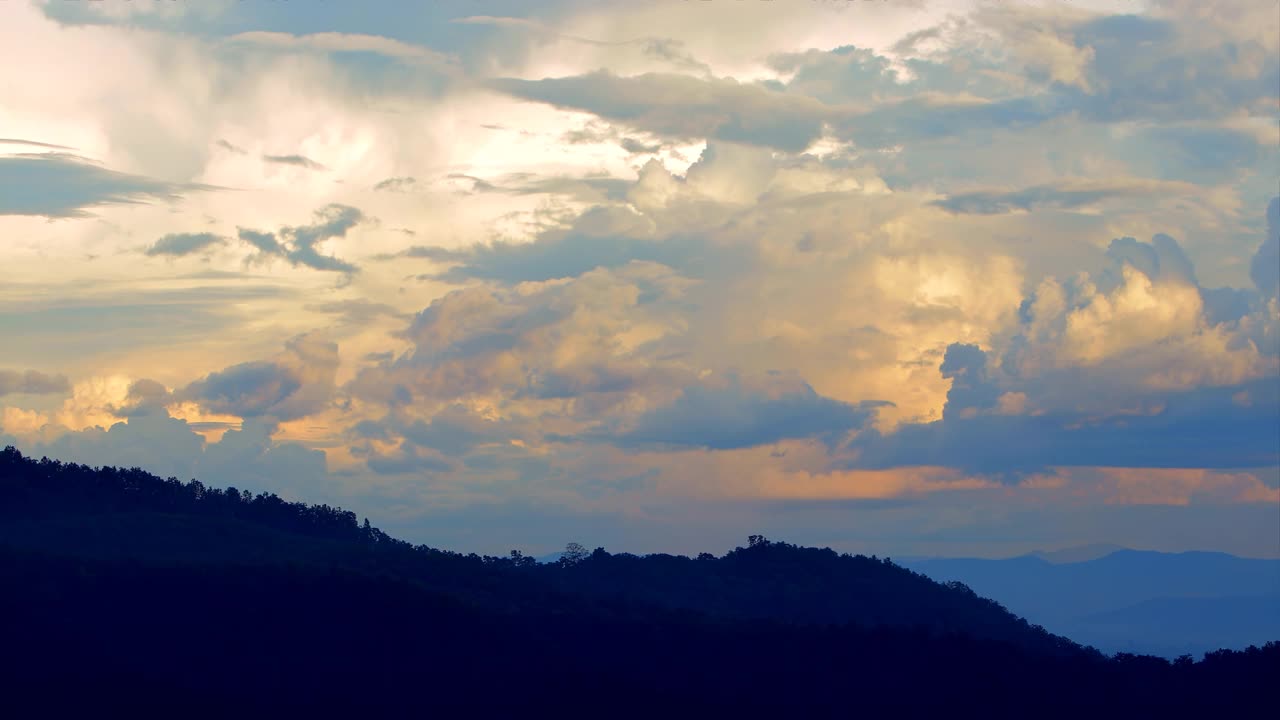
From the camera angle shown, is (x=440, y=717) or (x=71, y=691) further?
(x=440, y=717)

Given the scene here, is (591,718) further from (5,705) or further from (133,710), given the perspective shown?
(5,705)

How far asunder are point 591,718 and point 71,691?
2767 inches

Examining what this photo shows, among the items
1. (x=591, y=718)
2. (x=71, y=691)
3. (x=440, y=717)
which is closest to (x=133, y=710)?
(x=71, y=691)

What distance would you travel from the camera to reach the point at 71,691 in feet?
596

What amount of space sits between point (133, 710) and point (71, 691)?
8.52 m

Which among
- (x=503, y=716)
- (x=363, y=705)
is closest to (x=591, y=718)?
(x=503, y=716)

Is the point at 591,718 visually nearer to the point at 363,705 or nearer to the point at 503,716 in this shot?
the point at 503,716

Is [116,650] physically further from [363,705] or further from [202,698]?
[363,705]

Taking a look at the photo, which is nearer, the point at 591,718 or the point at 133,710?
the point at 133,710

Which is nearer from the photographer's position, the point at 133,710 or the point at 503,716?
the point at 133,710

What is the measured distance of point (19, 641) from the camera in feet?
625

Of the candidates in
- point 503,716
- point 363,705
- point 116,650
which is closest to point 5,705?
point 116,650

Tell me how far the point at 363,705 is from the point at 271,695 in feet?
42.8

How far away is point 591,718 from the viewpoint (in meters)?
199
